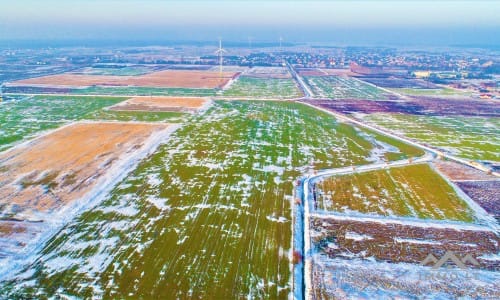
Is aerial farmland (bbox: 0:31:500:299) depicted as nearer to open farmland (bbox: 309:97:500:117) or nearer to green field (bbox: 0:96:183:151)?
green field (bbox: 0:96:183:151)

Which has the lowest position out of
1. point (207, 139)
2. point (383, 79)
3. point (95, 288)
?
point (95, 288)

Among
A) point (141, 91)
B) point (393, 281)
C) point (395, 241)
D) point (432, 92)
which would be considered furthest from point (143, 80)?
point (393, 281)

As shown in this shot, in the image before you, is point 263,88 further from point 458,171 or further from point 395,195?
point 395,195

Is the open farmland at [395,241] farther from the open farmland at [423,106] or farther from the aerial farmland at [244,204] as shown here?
the open farmland at [423,106]

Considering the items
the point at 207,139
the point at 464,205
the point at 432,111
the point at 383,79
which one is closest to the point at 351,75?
the point at 383,79

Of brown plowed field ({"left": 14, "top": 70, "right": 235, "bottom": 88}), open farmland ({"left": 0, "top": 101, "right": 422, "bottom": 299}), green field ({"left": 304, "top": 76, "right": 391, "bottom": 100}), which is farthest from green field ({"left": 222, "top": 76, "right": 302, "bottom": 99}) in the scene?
open farmland ({"left": 0, "top": 101, "right": 422, "bottom": 299})

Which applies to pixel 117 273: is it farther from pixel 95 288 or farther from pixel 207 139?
pixel 207 139
